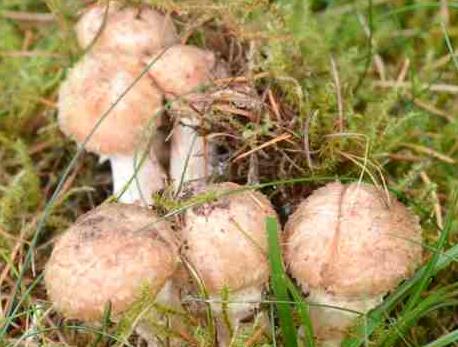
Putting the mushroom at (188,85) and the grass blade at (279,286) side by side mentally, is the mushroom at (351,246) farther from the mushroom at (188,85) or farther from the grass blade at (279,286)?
the mushroom at (188,85)

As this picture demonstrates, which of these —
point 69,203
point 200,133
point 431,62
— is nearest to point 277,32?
point 200,133

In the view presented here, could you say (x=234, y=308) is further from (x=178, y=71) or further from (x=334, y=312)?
(x=178, y=71)

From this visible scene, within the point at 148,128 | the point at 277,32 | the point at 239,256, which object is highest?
the point at 277,32

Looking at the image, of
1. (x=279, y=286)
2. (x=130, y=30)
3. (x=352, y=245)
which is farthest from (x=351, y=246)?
(x=130, y=30)

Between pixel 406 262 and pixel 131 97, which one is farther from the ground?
pixel 131 97

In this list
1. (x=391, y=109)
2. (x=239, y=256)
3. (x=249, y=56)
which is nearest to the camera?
(x=239, y=256)

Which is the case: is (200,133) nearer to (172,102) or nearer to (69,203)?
(172,102)

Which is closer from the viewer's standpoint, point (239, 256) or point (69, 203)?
point (239, 256)
